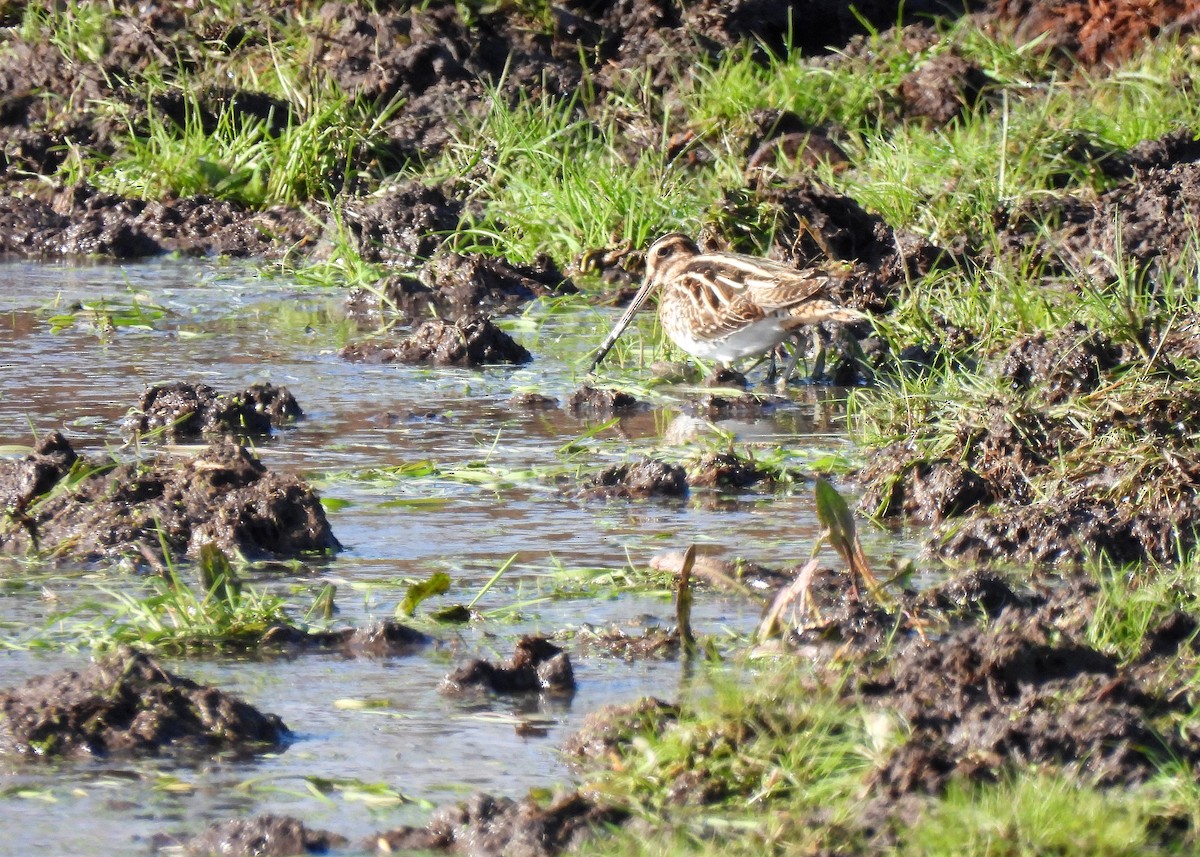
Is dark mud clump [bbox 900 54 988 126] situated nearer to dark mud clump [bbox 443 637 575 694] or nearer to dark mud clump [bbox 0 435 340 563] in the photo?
dark mud clump [bbox 0 435 340 563]

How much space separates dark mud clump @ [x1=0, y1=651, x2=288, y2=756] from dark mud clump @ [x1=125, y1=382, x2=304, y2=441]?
3.03 meters

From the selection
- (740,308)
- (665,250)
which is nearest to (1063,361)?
(740,308)

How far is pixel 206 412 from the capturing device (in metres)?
7.48

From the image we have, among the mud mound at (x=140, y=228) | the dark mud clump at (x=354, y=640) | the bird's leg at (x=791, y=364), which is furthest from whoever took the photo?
the mud mound at (x=140, y=228)

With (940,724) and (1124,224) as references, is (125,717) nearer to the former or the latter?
(940,724)

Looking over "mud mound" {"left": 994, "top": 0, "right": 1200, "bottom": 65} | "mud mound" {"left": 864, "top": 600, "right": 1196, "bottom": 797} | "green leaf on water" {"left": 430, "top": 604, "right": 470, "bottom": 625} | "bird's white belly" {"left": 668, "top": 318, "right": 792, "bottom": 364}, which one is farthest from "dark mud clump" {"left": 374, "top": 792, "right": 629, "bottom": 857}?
"mud mound" {"left": 994, "top": 0, "right": 1200, "bottom": 65}

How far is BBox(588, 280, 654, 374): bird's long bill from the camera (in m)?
8.87

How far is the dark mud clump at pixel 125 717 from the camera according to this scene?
4242 millimetres

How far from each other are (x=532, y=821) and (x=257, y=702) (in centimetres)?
107

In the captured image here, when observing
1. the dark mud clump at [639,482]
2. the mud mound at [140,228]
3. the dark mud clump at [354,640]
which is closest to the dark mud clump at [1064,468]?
the dark mud clump at [639,482]

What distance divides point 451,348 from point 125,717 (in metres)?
4.74

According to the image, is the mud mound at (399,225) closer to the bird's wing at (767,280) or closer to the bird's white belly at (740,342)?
the bird's wing at (767,280)

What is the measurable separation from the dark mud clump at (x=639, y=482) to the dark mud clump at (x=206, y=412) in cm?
148

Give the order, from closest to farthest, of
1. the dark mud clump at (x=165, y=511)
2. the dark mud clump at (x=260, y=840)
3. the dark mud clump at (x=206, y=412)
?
the dark mud clump at (x=260, y=840)
the dark mud clump at (x=165, y=511)
the dark mud clump at (x=206, y=412)
